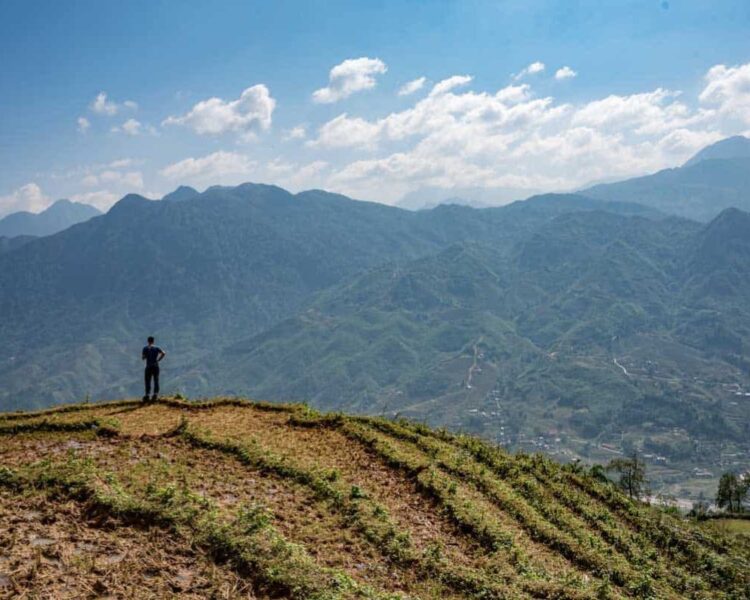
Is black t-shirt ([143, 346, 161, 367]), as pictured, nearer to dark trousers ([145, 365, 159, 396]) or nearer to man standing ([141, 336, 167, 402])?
man standing ([141, 336, 167, 402])

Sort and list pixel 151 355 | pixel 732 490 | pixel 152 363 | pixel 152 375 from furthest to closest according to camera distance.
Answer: pixel 732 490
pixel 151 355
pixel 152 375
pixel 152 363

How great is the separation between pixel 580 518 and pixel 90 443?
21180 mm

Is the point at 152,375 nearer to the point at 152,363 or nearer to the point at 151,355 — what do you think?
the point at 152,363

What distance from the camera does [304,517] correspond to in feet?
56.3

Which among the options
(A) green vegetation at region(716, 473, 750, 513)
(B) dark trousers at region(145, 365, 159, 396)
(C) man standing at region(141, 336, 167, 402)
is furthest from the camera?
(A) green vegetation at region(716, 473, 750, 513)

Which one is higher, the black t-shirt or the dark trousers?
the black t-shirt

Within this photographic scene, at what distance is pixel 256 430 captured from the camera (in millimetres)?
25266

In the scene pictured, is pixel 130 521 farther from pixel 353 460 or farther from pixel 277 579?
pixel 353 460

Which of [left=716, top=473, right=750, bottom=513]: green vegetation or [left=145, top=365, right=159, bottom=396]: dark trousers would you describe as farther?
[left=716, top=473, right=750, bottom=513]: green vegetation

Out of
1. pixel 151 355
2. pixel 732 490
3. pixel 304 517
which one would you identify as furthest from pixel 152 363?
pixel 732 490

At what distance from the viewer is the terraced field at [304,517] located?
13.2m

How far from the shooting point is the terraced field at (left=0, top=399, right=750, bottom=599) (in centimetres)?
1317

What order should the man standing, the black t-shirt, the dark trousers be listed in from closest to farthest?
the dark trousers
the man standing
the black t-shirt

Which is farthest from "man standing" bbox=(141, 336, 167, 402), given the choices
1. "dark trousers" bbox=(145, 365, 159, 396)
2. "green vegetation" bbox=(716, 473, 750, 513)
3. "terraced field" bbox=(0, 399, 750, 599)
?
"green vegetation" bbox=(716, 473, 750, 513)
